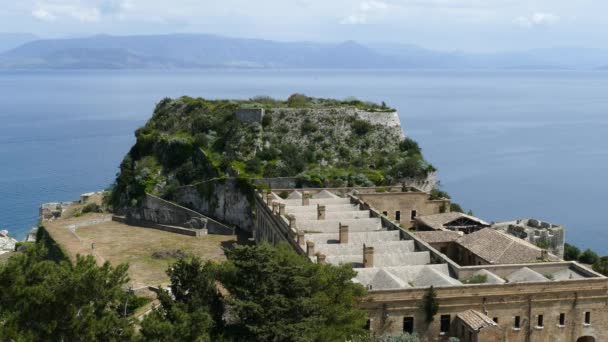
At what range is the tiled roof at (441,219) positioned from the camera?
47844mm

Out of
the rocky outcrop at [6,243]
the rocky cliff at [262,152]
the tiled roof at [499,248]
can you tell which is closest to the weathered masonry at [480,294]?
the tiled roof at [499,248]

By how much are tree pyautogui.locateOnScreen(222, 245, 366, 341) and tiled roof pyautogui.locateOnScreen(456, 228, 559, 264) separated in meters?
12.4

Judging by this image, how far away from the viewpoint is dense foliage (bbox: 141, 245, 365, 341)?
25.6m

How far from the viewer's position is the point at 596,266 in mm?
41312

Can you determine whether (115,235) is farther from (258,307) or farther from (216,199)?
(258,307)

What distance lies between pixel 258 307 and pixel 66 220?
4850 centimetres

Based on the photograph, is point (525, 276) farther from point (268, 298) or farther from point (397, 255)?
point (268, 298)

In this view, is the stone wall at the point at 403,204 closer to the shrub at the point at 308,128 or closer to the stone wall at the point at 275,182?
the stone wall at the point at 275,182

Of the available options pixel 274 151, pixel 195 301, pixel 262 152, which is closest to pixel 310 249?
pixel 195 301

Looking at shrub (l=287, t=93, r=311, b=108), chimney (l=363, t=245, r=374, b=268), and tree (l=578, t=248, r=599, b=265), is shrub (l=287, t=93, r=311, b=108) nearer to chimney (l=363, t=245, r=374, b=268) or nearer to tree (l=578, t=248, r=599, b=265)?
tree (l=578, t=248, r=599, b=265)

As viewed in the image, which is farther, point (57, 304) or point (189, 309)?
point (189, 309)

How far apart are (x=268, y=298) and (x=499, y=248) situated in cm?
1788

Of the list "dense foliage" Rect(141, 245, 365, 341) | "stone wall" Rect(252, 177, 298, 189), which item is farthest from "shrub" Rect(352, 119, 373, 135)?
"dense foliage" Rect(141, 245, 365, 341)

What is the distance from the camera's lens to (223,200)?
63969mm
